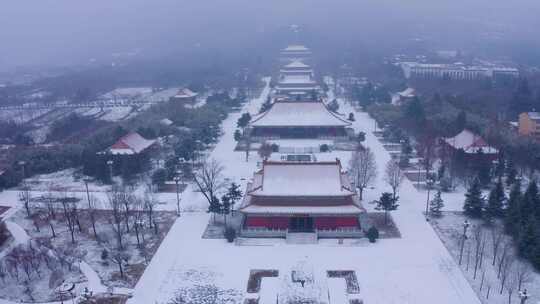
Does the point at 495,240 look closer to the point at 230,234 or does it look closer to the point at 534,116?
the point at 230,234

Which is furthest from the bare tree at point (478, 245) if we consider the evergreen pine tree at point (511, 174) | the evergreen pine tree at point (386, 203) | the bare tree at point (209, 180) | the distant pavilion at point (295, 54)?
the distant pavilion at point (295, 54)

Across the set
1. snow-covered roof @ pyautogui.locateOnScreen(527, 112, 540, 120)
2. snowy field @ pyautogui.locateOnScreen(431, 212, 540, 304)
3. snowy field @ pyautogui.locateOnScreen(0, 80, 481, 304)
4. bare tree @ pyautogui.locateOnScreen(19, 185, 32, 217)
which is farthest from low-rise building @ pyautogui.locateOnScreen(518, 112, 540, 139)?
bare tree @ pyautogui.locateOnScreen(19, 185, 32, 217)

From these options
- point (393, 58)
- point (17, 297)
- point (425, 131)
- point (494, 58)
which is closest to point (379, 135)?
point (425, 131)

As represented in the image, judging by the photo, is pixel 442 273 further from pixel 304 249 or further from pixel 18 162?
pixel 18 162

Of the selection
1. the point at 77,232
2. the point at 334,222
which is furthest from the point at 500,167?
the point at 77,232

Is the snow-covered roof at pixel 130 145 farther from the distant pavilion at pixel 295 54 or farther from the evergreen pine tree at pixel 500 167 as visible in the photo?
the distant pavilion at pixel 295 54

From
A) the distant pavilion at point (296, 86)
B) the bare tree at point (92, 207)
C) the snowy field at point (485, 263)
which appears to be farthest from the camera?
the distant pavilion at point (296, 86)
